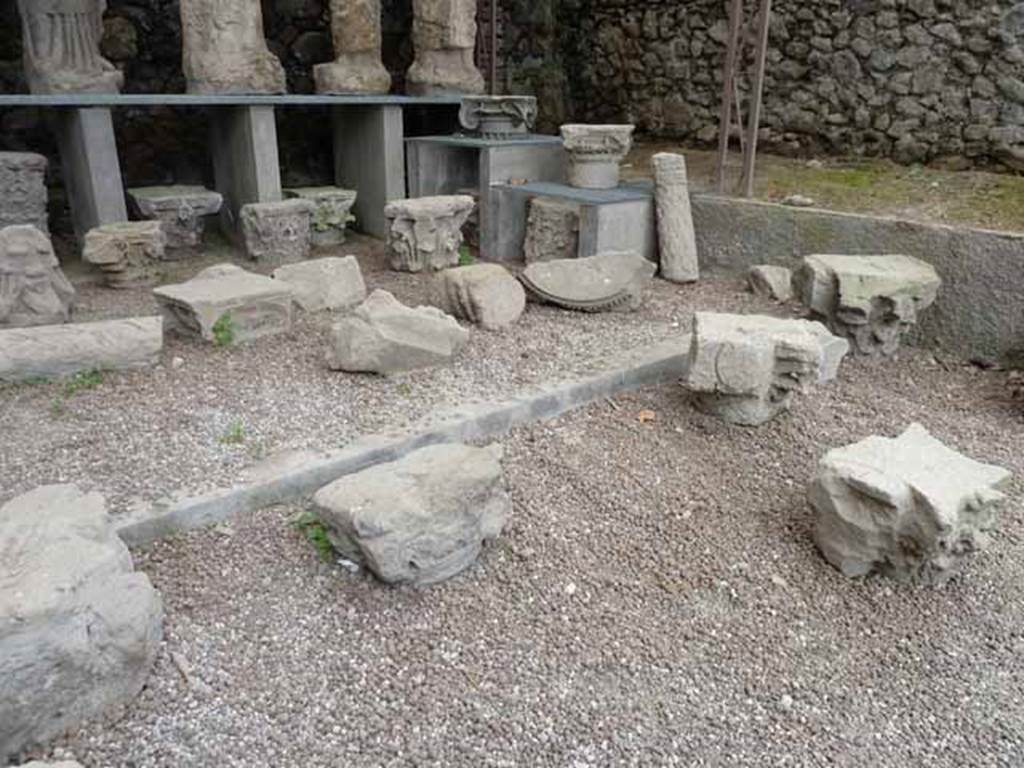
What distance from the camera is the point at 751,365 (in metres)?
3.24

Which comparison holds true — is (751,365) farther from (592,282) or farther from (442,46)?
(442,46)

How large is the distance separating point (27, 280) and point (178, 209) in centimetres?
151

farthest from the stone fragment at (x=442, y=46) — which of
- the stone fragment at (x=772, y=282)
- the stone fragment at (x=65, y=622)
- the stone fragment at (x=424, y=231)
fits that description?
the stone fragment at (x=65, y=622)

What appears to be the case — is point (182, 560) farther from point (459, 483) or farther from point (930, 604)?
point (930, 604)

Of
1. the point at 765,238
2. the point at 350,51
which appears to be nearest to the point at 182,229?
the point at 350,51

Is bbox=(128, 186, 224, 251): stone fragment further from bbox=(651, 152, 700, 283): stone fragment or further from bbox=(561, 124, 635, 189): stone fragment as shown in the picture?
bbox=(651, 152, 700, 283): stone fragment

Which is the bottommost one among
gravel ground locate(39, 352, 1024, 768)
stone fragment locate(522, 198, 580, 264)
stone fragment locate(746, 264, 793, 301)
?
gravel ground locate(39, 352, 1024, 768)

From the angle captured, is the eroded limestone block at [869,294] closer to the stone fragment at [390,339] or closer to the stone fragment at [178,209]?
the stone fragment at [390,339]

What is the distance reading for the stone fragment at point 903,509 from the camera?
2453 mm

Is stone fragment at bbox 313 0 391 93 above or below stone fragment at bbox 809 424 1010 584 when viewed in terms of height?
above

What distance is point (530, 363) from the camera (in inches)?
152

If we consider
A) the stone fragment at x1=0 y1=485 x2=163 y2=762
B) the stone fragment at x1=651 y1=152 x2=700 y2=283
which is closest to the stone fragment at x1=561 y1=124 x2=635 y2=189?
the stone fragment at x1=651 y1=152 x2=700 y2=283

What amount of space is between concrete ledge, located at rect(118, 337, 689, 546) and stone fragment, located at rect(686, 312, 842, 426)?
19.0 inches

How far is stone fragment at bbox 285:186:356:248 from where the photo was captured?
5.91m
